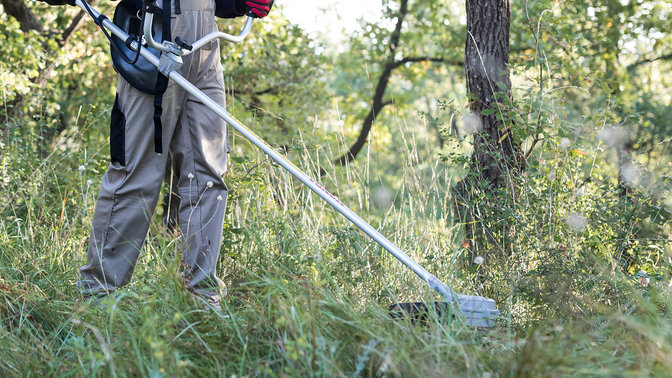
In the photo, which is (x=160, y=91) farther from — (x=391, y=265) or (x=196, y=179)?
(x=391, y=265)

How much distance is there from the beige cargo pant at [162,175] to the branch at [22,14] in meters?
4.67

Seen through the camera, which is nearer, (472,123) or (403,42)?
(472,123)

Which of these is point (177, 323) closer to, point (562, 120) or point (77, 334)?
point (77, 334)

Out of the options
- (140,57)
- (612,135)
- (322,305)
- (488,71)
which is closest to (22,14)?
(140,57)

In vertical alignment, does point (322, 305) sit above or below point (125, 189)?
below

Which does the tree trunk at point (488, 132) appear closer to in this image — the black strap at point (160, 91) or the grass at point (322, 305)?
the grass at point (322, 305)

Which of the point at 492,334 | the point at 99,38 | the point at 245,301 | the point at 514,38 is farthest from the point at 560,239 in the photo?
the point at 514,38

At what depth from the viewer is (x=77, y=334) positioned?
7.46 feet

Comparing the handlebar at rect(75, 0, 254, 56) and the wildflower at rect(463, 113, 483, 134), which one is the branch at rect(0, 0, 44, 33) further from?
the wildflower at rect(463, 113, 483, 134)

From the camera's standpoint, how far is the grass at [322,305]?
1837mm

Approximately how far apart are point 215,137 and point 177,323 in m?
0.99

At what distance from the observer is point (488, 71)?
12.6ft

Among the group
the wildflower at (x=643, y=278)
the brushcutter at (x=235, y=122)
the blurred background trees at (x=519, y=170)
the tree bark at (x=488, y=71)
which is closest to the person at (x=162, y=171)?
the brushcutter at (x=235, y=122)

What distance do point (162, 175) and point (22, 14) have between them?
492 centimetres
